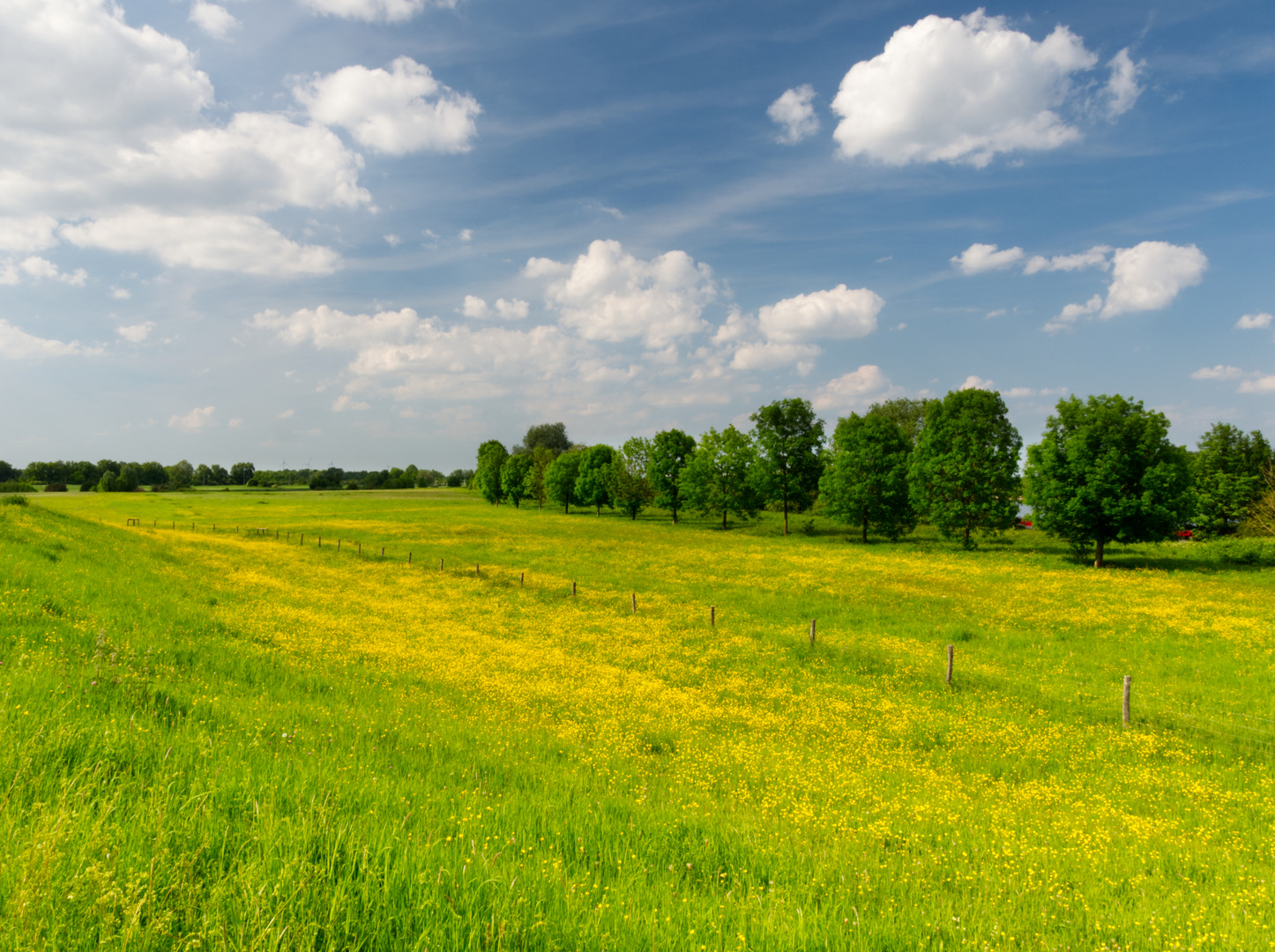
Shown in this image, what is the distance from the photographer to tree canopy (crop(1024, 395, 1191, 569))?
4047 cm

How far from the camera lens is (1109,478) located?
136 ft

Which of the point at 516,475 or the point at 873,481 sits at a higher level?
the point at 873,481

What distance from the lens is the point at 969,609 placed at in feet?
93.6

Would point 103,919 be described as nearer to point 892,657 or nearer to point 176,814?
point 176,814

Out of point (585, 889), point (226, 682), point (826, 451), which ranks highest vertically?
point (826, 451)

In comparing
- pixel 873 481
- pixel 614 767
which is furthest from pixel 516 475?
pixel 614 767

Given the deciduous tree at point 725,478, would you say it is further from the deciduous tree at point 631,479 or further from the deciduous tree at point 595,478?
the deciduous tree at point 595,478

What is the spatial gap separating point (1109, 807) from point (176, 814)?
46.8 ft

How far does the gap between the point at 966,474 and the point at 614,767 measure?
52.3m

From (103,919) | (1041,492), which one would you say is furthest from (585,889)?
(1041,492)

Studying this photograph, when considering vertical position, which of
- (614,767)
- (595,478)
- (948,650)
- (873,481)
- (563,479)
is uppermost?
(873,481)

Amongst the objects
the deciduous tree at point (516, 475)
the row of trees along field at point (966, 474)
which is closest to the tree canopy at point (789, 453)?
the row of trees along field at point (966, 474)

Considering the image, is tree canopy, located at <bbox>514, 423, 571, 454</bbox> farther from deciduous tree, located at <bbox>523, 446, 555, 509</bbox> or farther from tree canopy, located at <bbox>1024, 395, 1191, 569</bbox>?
tree canopy, located at <bbox>1024, 395, 1191, 569</bbox>

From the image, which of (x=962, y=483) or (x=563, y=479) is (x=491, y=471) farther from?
(x=962, y=483)
